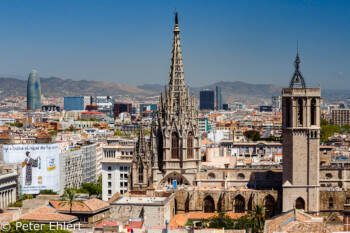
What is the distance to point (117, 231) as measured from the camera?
135ft

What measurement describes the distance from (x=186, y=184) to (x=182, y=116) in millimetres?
5928

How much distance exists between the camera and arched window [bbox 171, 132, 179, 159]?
64.1m

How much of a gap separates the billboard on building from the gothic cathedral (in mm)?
32227

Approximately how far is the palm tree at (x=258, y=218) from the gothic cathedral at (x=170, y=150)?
9510 millimetres

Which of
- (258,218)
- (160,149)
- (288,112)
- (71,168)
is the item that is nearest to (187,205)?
(160,149)

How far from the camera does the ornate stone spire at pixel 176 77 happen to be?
6526cm

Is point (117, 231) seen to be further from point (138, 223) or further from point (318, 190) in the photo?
point (318, 190)

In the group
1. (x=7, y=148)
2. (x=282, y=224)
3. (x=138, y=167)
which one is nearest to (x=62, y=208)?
(x=138, y=167)

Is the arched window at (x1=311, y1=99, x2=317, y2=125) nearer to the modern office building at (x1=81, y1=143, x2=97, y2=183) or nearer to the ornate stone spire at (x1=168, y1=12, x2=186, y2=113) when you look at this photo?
the ornate stone spire at (x1=168, y1=12, x2=186, y2=113)

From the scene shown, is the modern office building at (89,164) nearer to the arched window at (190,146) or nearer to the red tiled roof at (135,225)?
the arched window at (190,146)

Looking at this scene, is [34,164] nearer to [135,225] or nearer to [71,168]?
[71,168]

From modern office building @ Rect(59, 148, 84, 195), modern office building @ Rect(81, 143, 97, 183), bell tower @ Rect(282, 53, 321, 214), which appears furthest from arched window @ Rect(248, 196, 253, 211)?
modern office building @ Rect(81, 143, 97, 183)

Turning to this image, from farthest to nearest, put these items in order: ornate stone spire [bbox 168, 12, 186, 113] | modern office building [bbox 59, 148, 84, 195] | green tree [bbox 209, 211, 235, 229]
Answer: modern office building [bbox 59, 148, 84, 195] → ornate stone spire [bbox 168, 12, 186, 113] → green tree [bbox 209, 211, 235, 229]

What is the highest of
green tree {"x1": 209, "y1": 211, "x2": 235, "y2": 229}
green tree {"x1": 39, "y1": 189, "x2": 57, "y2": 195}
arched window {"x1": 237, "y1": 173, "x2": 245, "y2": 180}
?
arched window {"x1": 237, "y1": 173, "x2": 245, "y2": 180}
